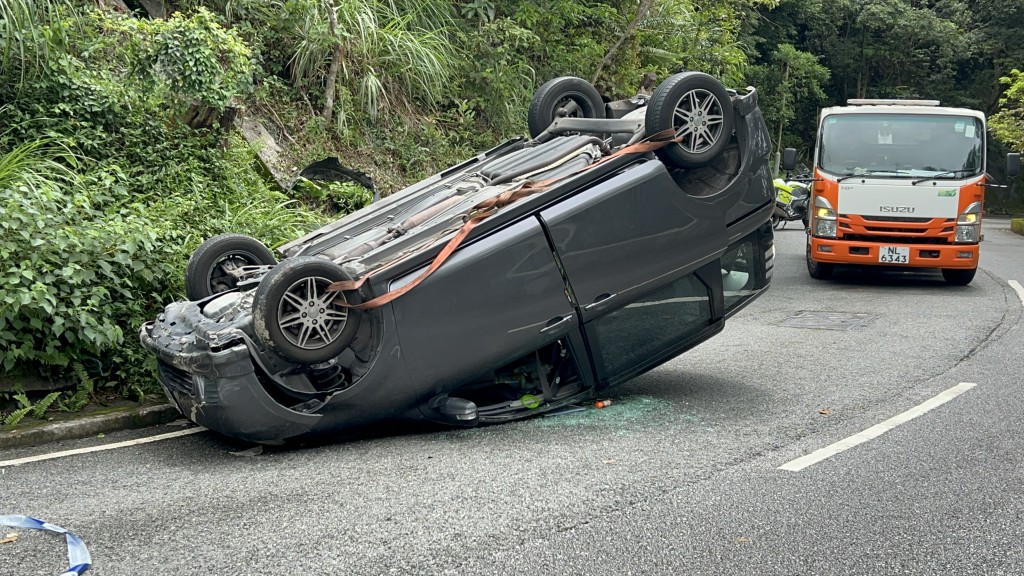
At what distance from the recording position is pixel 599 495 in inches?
181

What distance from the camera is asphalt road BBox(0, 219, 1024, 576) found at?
3869mm

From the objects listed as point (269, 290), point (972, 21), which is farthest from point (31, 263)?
point (972, 21)

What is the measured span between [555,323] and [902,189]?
8583mm

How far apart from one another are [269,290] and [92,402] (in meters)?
2.11

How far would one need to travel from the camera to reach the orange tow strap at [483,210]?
5.25 m

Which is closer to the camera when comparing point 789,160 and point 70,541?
point 70,541

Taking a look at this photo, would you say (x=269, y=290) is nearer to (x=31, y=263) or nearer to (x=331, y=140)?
(x=31, y=263)

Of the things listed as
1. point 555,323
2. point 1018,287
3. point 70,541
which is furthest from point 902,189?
point 70,541

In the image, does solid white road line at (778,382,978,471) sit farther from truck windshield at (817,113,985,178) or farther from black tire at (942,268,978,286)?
black tire at (942,268,978,286)

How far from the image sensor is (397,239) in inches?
226

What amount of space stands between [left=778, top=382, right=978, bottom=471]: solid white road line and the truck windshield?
21.2 ft

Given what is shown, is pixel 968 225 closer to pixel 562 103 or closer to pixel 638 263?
pixel 562 103

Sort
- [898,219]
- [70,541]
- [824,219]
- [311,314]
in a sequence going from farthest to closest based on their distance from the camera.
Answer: [824,219]
[898,219]
[311,314]
[70,541]

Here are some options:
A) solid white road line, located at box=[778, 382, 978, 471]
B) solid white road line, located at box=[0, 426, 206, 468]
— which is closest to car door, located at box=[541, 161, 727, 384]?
solid white road line, located at box=[778, 382, 978, 471]
